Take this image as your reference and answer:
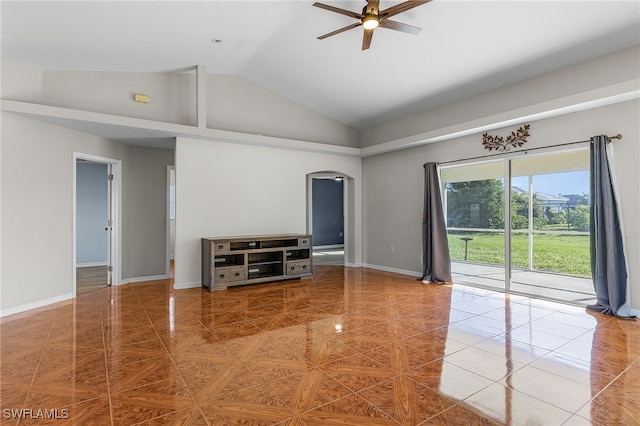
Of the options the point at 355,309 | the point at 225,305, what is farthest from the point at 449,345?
the point at 225,305

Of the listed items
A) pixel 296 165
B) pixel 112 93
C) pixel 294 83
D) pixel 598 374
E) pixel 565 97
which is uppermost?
pixel 294 83

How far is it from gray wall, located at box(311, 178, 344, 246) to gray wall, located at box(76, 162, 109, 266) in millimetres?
6068

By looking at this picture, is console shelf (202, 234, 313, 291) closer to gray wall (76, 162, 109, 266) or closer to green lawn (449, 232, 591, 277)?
green lawn (449, 232, 591, 277)

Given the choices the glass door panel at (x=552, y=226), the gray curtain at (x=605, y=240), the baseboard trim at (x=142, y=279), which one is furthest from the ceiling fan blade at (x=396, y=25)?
the baseboard trim at (x=142, y=279)

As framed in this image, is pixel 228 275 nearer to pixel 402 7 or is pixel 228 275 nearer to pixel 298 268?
pixel 298 268

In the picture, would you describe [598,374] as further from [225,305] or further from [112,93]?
[112,93]

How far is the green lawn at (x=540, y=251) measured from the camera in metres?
4.62

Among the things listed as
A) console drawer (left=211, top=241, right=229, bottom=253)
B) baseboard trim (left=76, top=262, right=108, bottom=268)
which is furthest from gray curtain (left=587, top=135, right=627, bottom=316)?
baseboard trim (left=76, top=262, right=108, bottom=268)

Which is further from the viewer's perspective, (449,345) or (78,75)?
(78,75)

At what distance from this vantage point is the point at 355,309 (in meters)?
4.20

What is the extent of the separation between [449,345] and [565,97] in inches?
137

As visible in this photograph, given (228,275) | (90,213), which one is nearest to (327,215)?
(228,275)

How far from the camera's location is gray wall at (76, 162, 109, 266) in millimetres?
7574

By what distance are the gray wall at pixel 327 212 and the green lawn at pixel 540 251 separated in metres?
5.94
